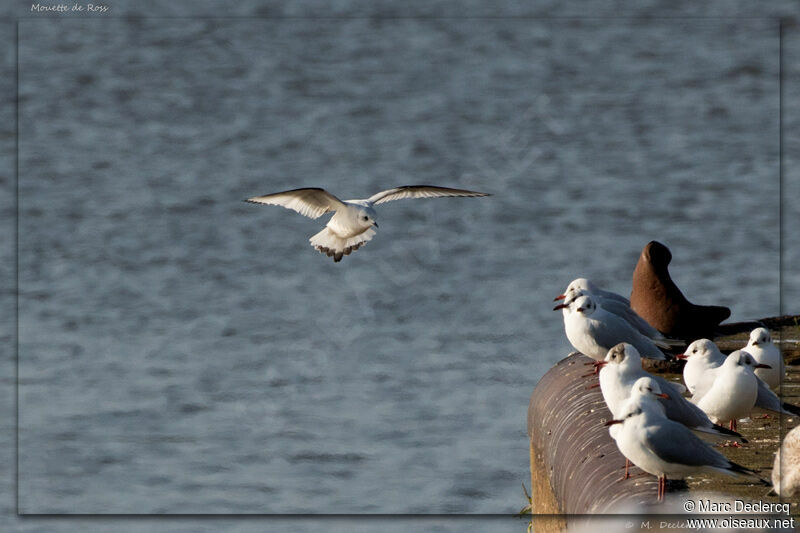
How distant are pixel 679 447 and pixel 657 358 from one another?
1.97 metres

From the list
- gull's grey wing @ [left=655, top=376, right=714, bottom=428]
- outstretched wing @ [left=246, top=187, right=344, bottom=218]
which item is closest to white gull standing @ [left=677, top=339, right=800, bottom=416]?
gull's grey wing @ [left=655, top=376, right=714, bottom=428]

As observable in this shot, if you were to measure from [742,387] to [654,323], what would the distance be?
1818mm

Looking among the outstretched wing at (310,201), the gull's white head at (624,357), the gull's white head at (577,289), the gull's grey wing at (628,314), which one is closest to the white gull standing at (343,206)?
the outstretched wing at (310,201)

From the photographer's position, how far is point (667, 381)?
623cm

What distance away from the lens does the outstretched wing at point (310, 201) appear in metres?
6.88

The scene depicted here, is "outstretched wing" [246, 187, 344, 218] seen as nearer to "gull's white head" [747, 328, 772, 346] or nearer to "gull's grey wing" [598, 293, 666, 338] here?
"gull's grey wing" [598, 293, 666, 338]

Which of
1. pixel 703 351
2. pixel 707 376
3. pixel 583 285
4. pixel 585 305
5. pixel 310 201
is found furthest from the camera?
pixel 583 285

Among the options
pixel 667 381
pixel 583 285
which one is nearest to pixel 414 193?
pixel 583 285

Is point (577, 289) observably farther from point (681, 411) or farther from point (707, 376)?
point (681, 411)

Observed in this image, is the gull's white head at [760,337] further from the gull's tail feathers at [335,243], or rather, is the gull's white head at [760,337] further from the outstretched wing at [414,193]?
the gull's tail feathers at [335,243]

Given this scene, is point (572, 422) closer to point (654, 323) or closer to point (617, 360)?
point (617, 360)

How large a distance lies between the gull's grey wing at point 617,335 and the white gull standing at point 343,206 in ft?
3.17

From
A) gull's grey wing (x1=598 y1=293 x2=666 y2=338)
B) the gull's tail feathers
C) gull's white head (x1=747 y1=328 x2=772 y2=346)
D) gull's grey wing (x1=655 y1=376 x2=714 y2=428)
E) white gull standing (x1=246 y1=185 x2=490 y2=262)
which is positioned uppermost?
white gull standing (x1=246 y1=185 x2=490 y2=262)

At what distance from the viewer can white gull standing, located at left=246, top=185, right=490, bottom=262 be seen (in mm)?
6883
